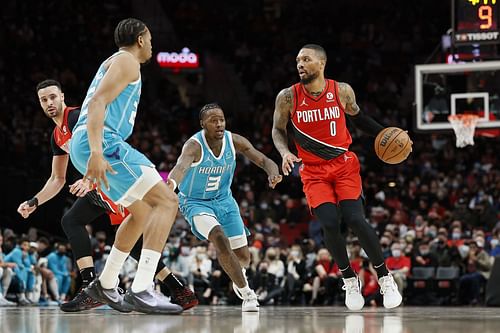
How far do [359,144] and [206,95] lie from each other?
6252 mm

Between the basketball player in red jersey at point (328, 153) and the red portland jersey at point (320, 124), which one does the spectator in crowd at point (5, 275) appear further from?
the red portland jersey at point (320, 124)

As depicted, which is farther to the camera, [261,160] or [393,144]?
[393,144]

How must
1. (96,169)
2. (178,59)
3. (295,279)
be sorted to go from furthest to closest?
(178,59) → (295,279) → (96,169)

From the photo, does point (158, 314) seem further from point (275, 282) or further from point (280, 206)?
point (280, 206)

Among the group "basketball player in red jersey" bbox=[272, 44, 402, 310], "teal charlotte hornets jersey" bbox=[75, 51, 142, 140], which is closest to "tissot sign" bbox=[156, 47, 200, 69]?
"basketball player in red jersey" bbox=[272, 44, 402, 310]

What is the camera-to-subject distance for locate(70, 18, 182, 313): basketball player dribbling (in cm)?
571

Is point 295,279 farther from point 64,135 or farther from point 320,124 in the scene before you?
point 64,135

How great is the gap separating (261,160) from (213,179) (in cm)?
49

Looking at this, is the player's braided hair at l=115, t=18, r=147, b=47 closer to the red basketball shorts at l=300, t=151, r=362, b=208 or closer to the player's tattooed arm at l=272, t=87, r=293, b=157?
the player's tattooed arm at l=272, t=87, r=293, b=157

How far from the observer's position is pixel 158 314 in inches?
248

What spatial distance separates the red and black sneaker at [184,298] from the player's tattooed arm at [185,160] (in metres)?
0.87

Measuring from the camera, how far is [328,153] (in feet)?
25.2

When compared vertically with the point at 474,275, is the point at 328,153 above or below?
above

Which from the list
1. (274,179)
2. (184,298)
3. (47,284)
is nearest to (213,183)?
(274,179)
